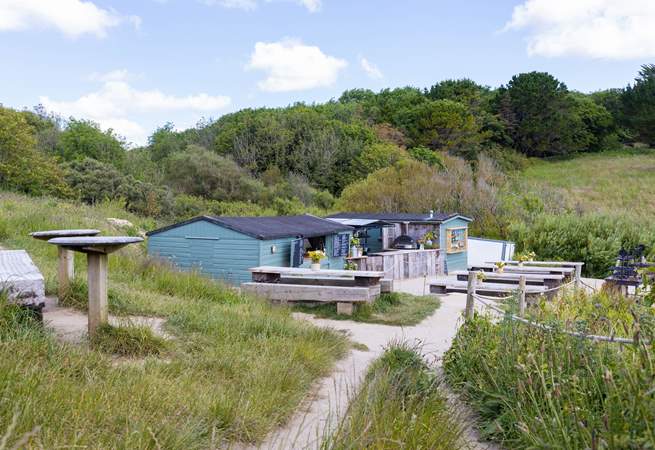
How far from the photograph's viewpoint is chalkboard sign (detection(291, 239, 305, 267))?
52.2 ft

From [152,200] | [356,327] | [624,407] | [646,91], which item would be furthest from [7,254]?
[646,91]

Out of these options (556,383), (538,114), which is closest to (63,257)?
(556,383)

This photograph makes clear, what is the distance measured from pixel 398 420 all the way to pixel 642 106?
59611mm

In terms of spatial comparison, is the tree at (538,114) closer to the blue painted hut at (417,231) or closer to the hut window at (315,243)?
the blue painted hut at (417,231)

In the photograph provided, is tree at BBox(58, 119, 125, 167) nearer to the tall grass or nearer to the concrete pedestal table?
the concrete pedestal table

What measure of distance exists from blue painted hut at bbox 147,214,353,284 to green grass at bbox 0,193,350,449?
23.7ft

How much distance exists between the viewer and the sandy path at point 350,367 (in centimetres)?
375

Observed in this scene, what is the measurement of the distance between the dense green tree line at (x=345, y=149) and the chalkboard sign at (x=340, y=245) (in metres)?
10.7

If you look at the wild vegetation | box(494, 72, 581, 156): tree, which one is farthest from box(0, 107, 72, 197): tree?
box(494, 72, 581, 156): tree

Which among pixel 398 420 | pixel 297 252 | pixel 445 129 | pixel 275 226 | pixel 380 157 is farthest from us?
pixel 445 129

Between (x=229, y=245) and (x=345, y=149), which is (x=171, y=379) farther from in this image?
(x=345, y=149)

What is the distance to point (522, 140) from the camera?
2199 inches

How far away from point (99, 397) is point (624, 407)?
120 inches

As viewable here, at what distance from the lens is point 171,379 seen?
4.22 metres
